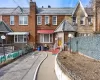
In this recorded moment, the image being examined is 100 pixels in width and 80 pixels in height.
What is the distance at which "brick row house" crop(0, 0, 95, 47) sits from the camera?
138 ft

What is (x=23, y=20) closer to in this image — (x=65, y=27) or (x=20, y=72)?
(x=65, y=27)

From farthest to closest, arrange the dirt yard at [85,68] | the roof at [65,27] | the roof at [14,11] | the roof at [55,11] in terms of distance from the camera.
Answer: the roof at [14,11] < the roof at [55,11] < the roof at [65,27] < the dirt yard at [85,68]

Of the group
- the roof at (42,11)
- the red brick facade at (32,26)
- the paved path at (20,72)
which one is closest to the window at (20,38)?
the red brick facade at (32,26)

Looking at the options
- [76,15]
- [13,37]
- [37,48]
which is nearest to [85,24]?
[76,15]

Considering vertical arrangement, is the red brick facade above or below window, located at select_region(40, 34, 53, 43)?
above

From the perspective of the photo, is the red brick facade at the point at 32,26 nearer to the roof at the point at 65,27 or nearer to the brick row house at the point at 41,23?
the brick row house at the point at 41,23

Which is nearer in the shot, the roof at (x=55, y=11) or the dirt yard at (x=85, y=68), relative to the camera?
the dirt yard at (x=85, y=68)

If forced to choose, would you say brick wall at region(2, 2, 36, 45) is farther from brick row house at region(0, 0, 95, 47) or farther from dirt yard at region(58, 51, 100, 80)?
dirt yard at region(58, 51, 100, 80)

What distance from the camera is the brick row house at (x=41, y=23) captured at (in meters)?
42.1

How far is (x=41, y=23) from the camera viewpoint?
1711 inches

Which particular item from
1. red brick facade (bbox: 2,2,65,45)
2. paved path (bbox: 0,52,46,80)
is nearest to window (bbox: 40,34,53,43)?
red brick facade (bbox: 2,2,65,45)

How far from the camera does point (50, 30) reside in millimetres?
43406

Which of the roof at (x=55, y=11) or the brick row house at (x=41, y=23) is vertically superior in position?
the roof at (x=55, y=11)

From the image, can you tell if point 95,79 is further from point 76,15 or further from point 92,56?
point 76,15
